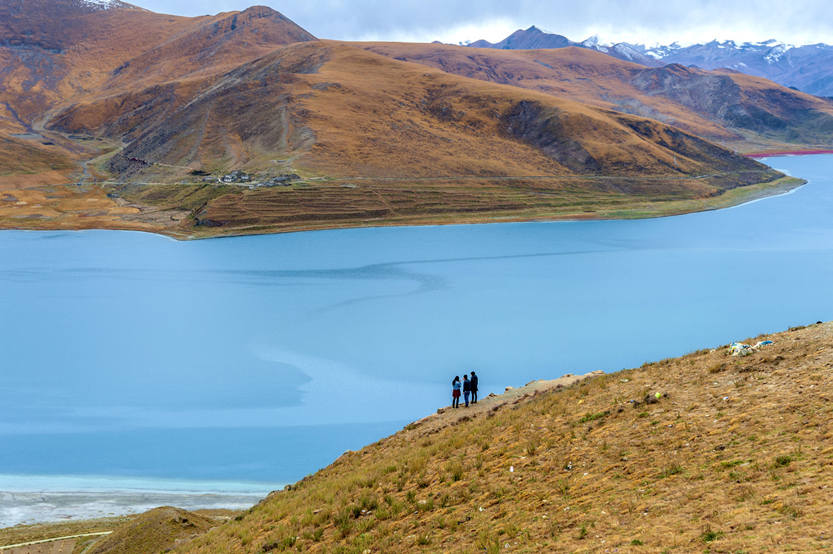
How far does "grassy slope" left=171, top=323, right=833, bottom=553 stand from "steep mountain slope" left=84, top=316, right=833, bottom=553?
4cm

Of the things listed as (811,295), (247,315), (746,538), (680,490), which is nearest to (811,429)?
(680,490)

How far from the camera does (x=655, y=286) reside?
53.5m

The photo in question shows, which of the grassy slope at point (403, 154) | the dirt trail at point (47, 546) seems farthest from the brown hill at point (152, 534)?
the grassy slope at point (403, 154)

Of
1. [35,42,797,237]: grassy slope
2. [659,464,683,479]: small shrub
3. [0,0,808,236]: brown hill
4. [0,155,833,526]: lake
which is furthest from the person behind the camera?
[0,0,808,236]: brown hill

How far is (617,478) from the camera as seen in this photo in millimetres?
11039

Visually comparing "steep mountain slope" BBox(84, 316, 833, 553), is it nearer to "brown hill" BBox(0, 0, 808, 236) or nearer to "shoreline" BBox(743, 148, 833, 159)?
"brown hill" BBox(0, 0, 808, 236)

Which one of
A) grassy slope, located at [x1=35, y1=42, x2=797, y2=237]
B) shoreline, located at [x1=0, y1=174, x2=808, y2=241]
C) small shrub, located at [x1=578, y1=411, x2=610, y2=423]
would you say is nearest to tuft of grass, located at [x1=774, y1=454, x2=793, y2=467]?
small shrub, located at [x1=578, y1=411, x2=610, y2=423]

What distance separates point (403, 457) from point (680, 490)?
286 inches

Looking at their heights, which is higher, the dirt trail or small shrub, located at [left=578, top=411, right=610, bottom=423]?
small shrub, located at [left=578, top=411, right=610, bottom=423]

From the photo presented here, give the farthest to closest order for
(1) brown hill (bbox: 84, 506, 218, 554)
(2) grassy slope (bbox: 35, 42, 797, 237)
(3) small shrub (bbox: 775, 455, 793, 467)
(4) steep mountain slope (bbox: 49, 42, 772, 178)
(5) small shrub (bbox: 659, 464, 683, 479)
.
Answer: (4) steep mountain slope (bbox: 49, 42, 772, 178), (2) grassy slope (bbox: 35, 42, 797, 237), (1) brown hill (bbox: 84, 506, 218, 554), (5) small shrub (bbox: 659, 464, 683, 479), (3) small shrub (bbox: 775, 455, 793, 467)

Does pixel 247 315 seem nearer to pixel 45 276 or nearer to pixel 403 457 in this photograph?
pixel 45 276

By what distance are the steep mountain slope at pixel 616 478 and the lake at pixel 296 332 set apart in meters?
12.2

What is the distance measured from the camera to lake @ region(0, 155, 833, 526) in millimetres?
27766

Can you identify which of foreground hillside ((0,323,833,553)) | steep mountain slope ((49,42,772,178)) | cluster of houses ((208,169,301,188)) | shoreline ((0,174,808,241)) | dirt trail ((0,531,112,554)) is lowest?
dirt trail ((0,531,112,554))
